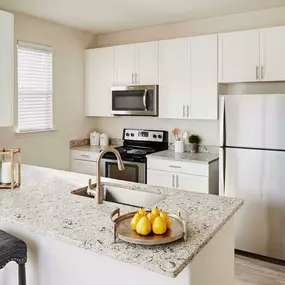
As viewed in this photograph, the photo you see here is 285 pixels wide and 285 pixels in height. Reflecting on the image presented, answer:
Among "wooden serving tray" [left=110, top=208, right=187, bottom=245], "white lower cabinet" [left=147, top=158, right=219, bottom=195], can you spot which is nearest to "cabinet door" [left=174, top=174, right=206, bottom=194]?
"white lower cabinet" [left=147, top=158, right=219, bottom=195]

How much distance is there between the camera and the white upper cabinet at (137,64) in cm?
409

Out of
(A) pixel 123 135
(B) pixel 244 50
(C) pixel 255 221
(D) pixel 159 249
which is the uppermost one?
(B) pixel 244 50

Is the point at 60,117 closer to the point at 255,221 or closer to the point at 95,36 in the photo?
the point at 95,36

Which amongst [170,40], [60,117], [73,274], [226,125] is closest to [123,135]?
[60,117]

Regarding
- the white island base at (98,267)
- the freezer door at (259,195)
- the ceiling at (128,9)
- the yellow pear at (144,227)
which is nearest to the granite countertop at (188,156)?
the freezer door at (259,195)

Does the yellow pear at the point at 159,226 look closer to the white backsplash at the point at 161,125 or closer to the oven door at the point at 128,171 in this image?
the oven door at the point at 128,171

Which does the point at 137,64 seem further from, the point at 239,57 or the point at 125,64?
the point at 239,57

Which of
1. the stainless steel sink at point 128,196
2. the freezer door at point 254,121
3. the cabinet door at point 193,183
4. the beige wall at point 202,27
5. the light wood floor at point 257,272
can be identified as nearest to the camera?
the stainless steel sink at point 128,196

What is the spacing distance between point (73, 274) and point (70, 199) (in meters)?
0.45

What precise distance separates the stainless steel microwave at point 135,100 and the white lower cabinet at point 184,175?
0.68 metres

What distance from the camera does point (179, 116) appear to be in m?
3.98

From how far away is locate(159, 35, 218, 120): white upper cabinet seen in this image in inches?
146

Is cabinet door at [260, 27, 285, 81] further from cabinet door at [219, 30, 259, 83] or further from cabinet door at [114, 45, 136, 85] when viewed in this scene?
cabinet door at [114, 45, 136, 85]

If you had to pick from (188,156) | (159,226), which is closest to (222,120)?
(188,156)
